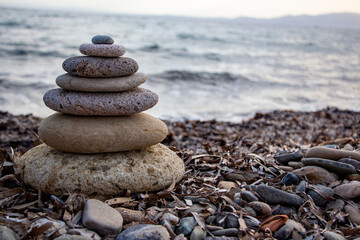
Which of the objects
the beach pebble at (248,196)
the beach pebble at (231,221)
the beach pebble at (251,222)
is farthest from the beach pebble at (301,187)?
the beach pebble at (231,221)

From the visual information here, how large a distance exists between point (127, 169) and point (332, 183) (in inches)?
79.2

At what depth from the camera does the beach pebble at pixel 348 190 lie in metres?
3.08

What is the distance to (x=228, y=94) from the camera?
13180 mm

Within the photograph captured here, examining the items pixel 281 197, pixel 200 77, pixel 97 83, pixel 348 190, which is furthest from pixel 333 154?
pixel 200 77

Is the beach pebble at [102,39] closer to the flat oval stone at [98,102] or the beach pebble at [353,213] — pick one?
the flat oval stone at [98,102]

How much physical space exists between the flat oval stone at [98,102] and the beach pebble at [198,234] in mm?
1339

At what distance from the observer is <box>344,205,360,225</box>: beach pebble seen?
112 inches

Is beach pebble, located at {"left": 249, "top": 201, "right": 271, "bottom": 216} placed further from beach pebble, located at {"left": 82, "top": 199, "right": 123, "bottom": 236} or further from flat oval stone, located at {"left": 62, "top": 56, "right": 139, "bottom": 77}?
flat oval stone, located at {"left": 62, "top": 56, "right": 139, "bottom": 77}

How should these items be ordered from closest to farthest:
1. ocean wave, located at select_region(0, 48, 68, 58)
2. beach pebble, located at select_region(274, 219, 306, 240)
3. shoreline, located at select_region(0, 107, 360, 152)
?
beach pebble, located at select_region(274, 219, 306, 240)
shoreline, located at select_region(0, 107, 360, 152)
ocean wave, located at select_region(0, 48, 68, 58)

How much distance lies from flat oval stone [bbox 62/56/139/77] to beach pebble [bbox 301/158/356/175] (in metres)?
2.14

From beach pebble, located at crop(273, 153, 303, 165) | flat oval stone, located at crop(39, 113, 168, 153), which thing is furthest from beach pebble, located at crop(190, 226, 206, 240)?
beach pebble, located at crop(273, 153, 303, 165)

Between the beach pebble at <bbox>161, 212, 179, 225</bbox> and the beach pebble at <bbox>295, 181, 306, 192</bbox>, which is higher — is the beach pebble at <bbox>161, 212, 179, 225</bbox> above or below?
below

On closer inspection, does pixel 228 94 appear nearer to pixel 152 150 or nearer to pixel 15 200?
pixel 152 150

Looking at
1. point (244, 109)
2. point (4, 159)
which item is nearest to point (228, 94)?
point (244, 109)
